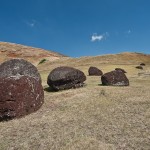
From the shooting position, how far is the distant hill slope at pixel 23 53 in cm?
9794

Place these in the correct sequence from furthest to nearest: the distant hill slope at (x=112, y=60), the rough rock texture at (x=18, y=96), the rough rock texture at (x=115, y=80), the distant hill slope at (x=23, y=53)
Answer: the distant hill slope at (x=23, y=53) < the distant hill slope at (x=112, y=60) < the rough rock texture at (x=115, y=80) < the rough rock texture at (x=18, y=96)

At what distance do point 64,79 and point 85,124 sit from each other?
11464 millimetres

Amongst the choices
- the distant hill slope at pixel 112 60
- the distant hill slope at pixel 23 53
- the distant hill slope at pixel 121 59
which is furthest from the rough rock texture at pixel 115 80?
the distant hill slope at pixel 23 53

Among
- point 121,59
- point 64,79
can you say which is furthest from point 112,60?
point 64,79

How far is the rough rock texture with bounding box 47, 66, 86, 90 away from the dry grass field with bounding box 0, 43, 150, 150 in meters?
3.79

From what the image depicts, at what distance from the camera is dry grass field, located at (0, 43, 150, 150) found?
15125 millimetres

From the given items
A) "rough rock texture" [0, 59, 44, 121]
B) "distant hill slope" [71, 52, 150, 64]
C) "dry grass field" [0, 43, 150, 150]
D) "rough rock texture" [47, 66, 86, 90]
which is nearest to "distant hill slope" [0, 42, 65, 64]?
"distant hill slope" [71, 52, 150, 64]

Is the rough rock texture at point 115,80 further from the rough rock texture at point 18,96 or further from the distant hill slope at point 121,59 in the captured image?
the distant hill slope at point 121,59

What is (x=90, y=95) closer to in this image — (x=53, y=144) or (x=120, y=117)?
(x=120, y=117)

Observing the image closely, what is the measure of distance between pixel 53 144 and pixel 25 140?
164cm

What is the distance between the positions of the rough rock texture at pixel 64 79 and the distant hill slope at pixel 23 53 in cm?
6518

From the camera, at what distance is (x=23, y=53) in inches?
4099

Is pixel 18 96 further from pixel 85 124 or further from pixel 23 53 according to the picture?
pixel 23 53

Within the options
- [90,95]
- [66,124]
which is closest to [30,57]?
[90,95]
